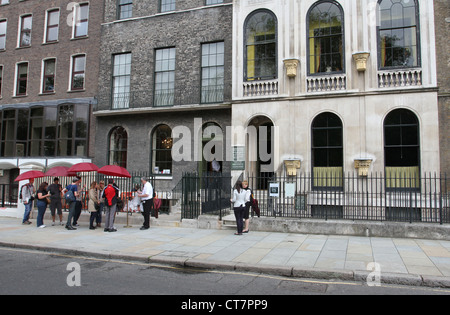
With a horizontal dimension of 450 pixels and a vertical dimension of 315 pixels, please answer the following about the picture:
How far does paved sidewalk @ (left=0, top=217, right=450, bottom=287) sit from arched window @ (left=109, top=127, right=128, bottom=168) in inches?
310

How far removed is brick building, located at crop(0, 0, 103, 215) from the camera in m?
21.0

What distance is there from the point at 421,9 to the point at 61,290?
15880 mm

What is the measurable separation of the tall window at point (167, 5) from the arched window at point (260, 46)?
215 inches

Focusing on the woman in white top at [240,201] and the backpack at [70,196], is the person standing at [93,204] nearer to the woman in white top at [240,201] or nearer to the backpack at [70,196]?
the backpack at [70,196]

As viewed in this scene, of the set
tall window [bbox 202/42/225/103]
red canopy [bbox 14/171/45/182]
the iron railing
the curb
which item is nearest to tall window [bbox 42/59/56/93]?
the iron railing

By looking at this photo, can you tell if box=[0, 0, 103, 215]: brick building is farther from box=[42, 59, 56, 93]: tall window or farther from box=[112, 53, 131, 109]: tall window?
box=[112, 53, 131, 109]: tall window

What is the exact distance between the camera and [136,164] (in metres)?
19.3

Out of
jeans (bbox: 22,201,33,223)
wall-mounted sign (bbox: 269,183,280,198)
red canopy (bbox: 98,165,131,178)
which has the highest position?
red canopy (bbox: 98,165,131,178)

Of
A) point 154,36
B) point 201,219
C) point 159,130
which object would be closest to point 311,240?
point 201,219

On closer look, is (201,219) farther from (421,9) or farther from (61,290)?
(421,9)

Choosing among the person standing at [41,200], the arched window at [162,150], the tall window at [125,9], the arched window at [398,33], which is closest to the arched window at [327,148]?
the arched window at [398,33]

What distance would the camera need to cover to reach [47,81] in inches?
894

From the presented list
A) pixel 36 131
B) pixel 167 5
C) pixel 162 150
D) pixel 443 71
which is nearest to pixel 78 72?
pixel 36 131

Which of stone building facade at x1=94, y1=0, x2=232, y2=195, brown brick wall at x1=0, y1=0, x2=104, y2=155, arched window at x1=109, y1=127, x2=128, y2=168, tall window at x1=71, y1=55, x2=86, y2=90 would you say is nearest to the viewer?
stone building facade at x1=94, y1=0, x2=232, y2=195
